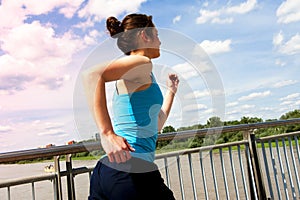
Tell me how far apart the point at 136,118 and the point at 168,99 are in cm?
47

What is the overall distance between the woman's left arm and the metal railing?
14.2 inches

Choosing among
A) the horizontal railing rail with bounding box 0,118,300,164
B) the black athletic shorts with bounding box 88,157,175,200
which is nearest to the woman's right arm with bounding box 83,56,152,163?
the black athletic shorts with bounding box 88,157,175,200

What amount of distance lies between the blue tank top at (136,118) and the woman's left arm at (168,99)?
1.02 feet

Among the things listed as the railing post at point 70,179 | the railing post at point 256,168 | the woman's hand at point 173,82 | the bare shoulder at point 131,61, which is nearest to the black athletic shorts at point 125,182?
the bare shoulder at point 131,61

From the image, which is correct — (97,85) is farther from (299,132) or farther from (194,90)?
(299,132)

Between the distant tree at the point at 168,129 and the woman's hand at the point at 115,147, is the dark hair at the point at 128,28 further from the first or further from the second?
the distant tree at the point at 168,129

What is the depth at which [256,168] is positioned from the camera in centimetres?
319

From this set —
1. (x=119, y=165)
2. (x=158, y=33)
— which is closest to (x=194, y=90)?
(x=158, y=33)

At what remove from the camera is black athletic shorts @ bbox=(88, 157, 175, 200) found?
125 cm

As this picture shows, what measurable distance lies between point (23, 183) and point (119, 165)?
1000mm

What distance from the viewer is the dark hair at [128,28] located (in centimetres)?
137

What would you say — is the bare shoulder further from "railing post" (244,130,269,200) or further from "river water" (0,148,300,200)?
"railing post" (244,130,269,200)

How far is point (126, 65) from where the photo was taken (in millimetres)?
1180

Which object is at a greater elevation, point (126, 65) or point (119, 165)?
point (126, 65)
